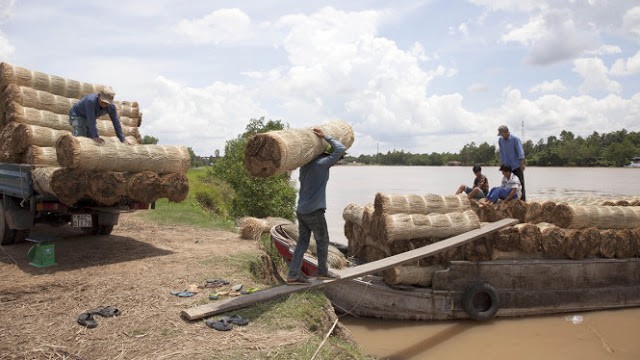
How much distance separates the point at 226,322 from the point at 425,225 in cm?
458

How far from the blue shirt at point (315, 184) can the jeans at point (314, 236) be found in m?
0.10

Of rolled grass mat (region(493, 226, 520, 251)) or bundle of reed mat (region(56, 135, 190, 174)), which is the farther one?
rolled grass mat (region(493, 226, 520, 251))

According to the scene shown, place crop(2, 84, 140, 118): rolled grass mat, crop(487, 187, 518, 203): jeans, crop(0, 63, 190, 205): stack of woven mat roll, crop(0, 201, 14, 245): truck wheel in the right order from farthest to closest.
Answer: crop(487, 187, 518, 203): jeans < crop(2, 84, 140, 118): rolled grass mat < crop(0, 201, 14, 245): truck wheel < crop(0, 63, 190, 205): stack of woven mat roll

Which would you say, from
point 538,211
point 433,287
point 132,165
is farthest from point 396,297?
point 132,165

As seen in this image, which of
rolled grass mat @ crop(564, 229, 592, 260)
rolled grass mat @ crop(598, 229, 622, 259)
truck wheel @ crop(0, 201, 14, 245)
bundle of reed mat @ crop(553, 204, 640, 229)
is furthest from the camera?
rolled grass mat @ crop(598, 229, 622, 259)

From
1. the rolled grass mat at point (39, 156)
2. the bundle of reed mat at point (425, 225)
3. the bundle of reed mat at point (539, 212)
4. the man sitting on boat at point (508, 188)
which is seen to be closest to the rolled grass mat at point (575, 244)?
the bundle of reed mat at point (539, 212)

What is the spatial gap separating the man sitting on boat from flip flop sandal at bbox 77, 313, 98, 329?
7881 mm

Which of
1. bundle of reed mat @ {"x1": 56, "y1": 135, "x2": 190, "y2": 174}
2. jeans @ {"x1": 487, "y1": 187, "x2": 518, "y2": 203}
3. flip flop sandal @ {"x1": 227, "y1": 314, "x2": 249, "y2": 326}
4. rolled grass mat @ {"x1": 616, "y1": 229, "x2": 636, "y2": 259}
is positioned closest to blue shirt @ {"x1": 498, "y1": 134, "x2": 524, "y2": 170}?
jeans @ {"x1": 487, "y1": 187, "x2": 518, "y2": 203}

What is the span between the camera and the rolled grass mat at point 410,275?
8461 millimetres

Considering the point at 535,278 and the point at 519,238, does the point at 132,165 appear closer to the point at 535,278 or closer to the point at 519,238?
the point at 519,238

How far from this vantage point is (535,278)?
30.2 feet

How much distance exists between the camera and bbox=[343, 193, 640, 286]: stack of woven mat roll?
8.54 m

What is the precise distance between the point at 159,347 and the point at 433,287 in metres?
5.53

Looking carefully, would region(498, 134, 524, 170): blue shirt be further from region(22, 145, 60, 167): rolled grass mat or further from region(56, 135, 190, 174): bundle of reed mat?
region(22, 145, 60, 167): rolled grass mat
